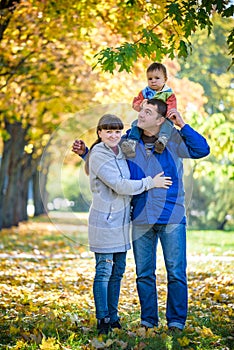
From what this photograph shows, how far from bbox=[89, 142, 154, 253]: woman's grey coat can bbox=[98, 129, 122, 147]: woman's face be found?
4 centimetres

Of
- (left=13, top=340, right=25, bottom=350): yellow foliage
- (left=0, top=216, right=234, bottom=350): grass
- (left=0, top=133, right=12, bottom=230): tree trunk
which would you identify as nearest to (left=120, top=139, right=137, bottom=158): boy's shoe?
(left=0, top=216, right=234, bottom=350): grass

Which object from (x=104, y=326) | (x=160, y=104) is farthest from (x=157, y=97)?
(x=104, y=326)

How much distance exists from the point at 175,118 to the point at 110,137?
0.56m

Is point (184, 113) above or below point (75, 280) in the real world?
above

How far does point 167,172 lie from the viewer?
231 inches

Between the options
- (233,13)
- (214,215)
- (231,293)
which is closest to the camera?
(233,13)

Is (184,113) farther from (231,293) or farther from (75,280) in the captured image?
(231,293)

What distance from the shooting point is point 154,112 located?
5.86m

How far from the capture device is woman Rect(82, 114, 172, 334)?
18.7 ft

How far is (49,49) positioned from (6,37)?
2234 mm

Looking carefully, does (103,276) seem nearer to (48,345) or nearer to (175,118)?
(48,345)

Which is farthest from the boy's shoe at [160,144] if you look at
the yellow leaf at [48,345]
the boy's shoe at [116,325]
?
the yellow leaf at [48,345]

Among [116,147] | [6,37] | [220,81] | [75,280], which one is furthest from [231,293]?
[220,81]

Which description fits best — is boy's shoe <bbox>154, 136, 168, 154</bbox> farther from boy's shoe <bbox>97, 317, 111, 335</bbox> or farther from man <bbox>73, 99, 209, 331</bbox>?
boy's shoe <bbox>97, 317, 111, 335</bbox>
